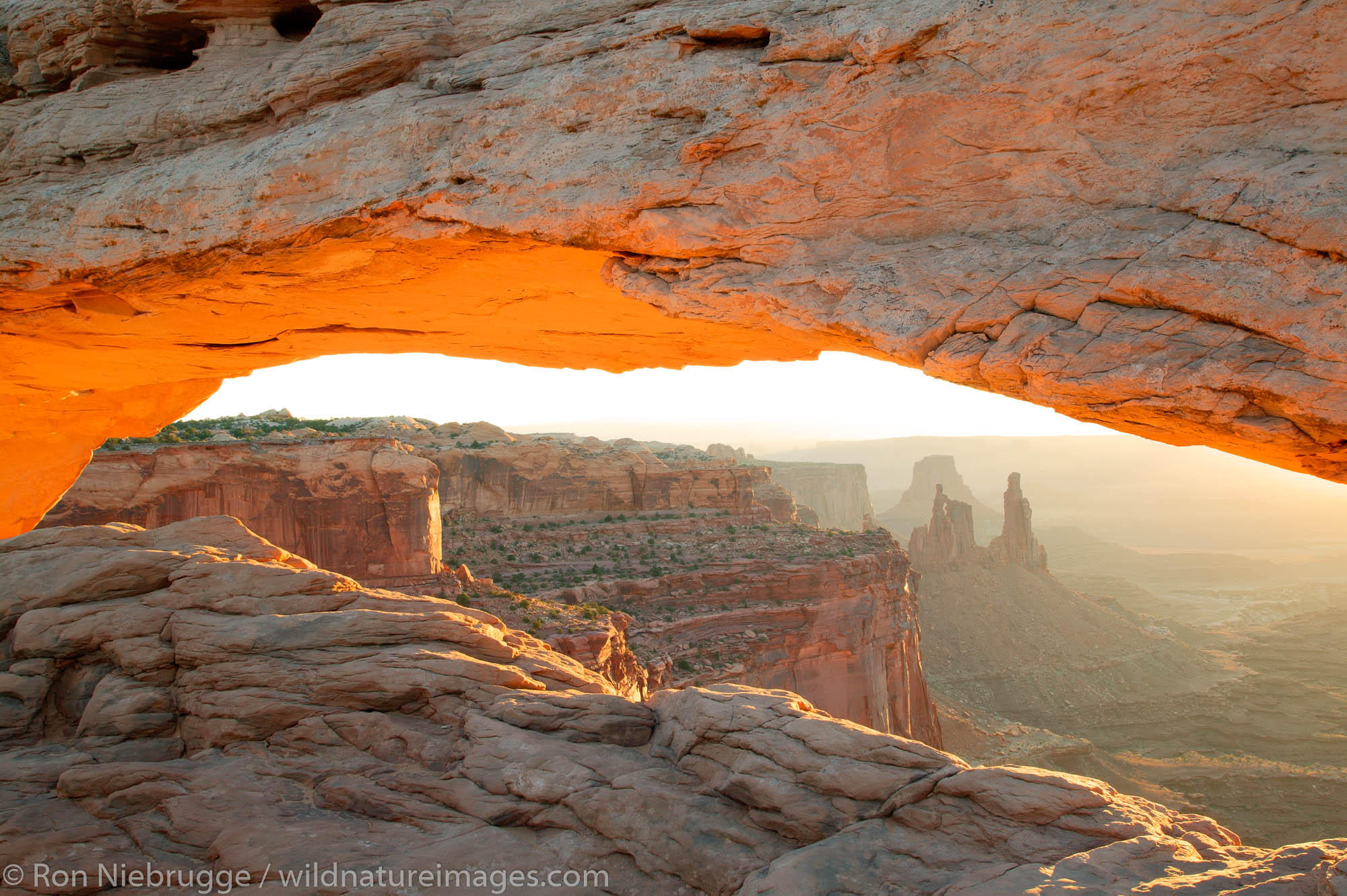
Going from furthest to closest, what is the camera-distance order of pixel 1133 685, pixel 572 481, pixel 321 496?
pixel 1133 685 → pixel 572 481 → pixel 321 496

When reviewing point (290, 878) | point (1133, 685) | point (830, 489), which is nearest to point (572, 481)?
point (1133, 685)

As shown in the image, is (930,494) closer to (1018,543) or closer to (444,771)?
(1018,543)

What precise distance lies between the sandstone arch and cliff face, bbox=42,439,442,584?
1737 cm

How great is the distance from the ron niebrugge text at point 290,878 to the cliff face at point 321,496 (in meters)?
21.3

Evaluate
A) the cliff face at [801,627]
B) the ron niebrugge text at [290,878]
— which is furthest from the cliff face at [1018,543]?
the ron niebrugge text at [290,878]

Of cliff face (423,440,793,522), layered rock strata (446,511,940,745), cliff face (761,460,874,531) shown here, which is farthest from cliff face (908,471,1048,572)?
cliff face (761,460,874,531)

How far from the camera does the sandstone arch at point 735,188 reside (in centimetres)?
509

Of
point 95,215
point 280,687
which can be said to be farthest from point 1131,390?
point 95,215

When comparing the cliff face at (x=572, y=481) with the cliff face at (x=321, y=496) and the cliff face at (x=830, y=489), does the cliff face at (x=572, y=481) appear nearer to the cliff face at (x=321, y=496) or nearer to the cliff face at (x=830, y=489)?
the cliff face at (x=321, y=496)

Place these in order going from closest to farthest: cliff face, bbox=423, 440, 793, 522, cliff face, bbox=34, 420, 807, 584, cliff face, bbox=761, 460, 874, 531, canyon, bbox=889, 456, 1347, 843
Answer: cliff face, bbox=34, 420, 807, 584, canyon, bbox=889, 456, 1347, 843, cliff face, bbox=423, 440, 793, 522, cliff face, bbox=761, 460, 874, 531

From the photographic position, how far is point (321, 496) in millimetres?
27016

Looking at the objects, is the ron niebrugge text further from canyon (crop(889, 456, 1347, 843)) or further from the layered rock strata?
canyon (crop(889, 456, 1347, 843))

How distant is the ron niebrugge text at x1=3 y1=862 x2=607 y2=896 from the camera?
5945mm

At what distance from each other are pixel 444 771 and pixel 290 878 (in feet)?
5.00
